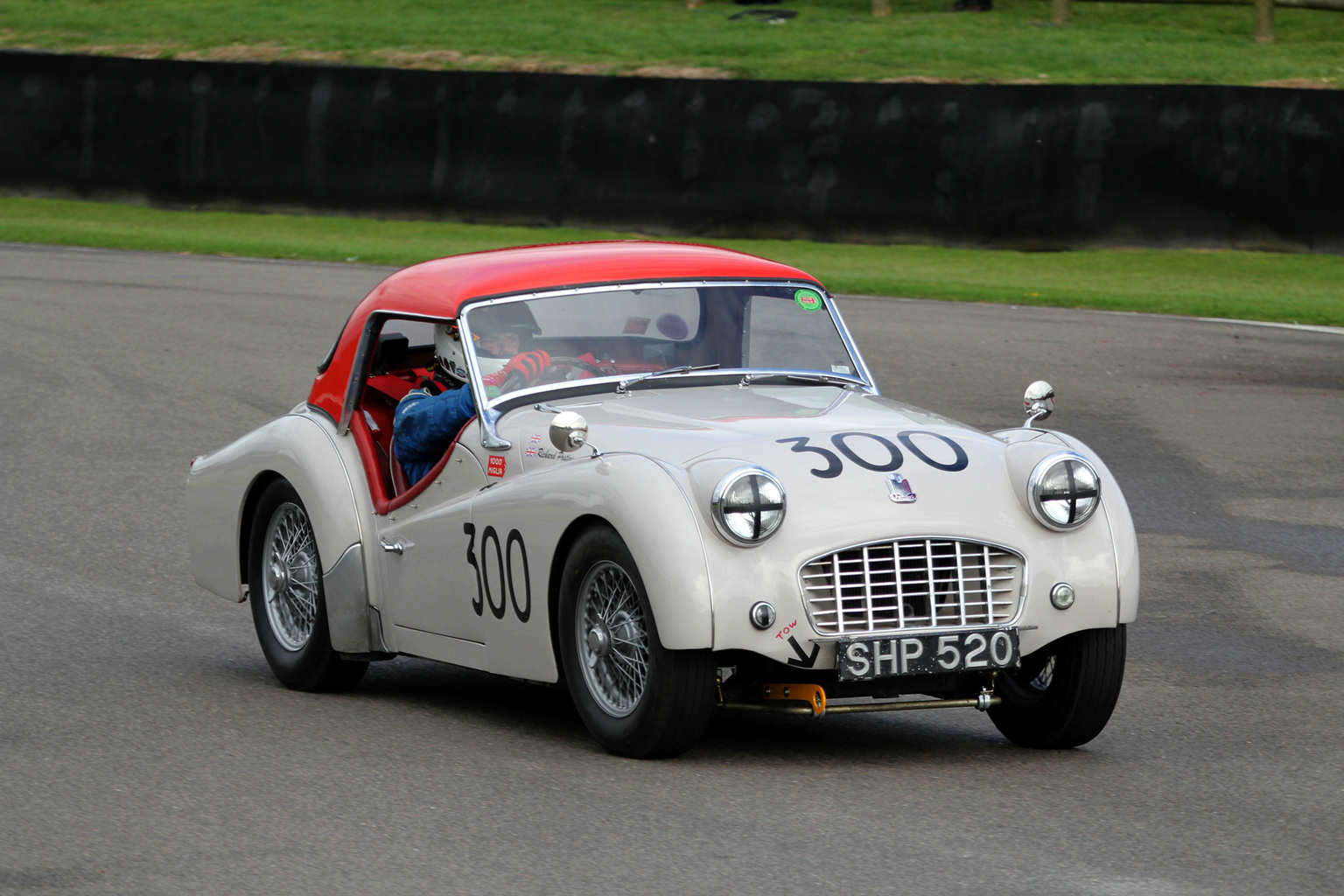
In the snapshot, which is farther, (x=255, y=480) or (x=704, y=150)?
(x=704, y=150)

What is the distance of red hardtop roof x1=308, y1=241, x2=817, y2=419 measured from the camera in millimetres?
6562

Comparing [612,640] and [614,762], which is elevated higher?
[612,640]

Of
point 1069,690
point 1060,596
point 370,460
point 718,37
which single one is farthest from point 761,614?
point 718,37

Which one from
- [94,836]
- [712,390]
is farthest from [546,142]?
[94,836]

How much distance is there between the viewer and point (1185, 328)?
17.6 metres

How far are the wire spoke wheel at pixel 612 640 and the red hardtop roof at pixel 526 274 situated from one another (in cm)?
144

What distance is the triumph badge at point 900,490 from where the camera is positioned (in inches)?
208

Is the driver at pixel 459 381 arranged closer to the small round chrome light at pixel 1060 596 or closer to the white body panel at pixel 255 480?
the white body panel at pixel 255 480

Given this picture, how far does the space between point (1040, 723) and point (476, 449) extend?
1997mm

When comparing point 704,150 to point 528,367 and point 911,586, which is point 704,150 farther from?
point 911,586

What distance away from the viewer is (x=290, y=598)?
698 cm

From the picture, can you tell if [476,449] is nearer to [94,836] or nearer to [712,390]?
[712,390]

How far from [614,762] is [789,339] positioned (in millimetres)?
1989

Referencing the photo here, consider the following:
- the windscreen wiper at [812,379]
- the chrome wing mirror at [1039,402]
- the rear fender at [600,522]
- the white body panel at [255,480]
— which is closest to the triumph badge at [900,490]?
the rear fender at [600,522]
